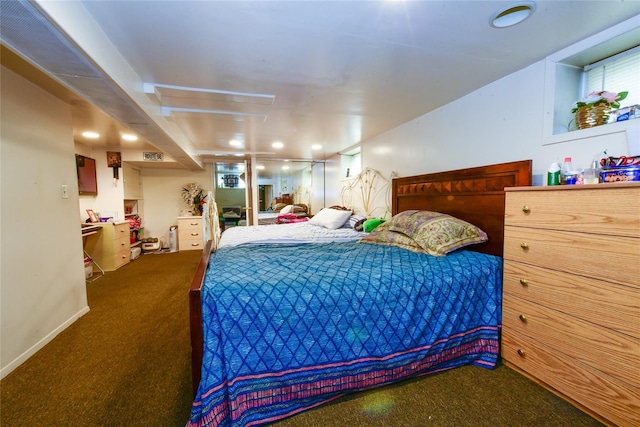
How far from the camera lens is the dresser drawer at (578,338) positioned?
1078mm

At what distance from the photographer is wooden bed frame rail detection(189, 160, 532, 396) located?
4.50ft

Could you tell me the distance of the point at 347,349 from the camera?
1.32m

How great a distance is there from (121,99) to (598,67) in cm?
325

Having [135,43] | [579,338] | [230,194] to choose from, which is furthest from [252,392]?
[230,194]

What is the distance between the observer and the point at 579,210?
1.23 meters

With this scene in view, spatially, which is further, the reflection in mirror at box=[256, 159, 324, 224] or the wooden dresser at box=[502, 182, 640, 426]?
the reflection in mirror at box=[256, 159, 324, 224]

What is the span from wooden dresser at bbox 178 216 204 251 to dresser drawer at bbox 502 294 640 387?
5.39 m

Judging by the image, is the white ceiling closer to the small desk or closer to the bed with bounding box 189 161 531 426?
the bed with bounding box 189 161 531 426

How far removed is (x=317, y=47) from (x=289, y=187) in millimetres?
4218

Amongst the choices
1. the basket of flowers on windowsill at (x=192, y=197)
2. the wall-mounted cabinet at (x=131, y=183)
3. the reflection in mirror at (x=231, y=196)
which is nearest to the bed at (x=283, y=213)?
the reflection in mirror at (x=231, y=196)

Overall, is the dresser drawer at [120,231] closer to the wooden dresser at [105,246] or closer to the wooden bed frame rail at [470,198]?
the wooden dresser at [105,246]

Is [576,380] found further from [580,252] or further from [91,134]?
[91,134]

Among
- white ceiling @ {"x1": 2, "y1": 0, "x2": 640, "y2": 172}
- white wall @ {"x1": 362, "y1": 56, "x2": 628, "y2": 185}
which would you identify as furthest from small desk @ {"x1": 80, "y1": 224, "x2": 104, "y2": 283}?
white wall @ {"x1": 362, "y1": 56, "x2": 628, "y2": 185}

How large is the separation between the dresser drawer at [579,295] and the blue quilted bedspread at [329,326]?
17 centimetres
